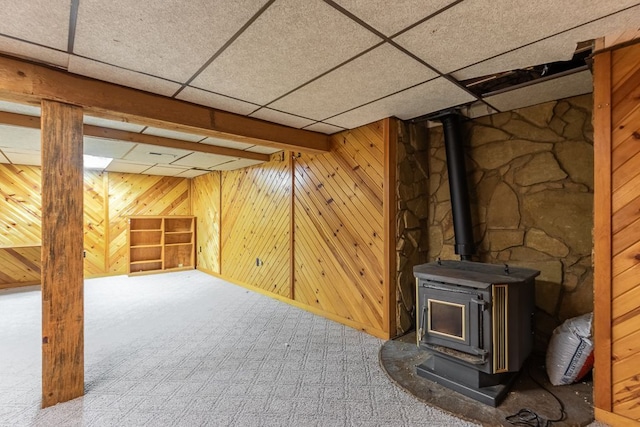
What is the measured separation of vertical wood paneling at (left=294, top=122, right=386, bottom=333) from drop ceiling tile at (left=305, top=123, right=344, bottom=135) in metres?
0.11

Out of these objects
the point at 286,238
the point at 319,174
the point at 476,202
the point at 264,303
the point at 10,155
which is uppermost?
the point at 10,155

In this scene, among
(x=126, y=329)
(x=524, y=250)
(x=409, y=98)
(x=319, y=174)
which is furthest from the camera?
(x=319, y=174)

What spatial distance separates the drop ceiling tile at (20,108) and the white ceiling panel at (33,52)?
0.98 meters

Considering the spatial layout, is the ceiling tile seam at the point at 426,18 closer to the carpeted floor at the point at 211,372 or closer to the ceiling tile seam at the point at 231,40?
the ceiling tile seam at the point at 231,40

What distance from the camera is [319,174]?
3705mm

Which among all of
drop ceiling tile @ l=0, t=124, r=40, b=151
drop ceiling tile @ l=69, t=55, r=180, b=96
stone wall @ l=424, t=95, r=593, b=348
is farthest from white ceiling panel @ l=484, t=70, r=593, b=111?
drop ceiling tile @ l=0, t=124, r=40, b=151

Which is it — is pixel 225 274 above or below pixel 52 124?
below

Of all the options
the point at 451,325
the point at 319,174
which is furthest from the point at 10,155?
the point at 451,325

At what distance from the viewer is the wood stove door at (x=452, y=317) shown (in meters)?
1.97

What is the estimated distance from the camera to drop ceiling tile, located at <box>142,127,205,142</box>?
3.25 m

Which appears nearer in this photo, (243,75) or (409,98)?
(243,75)

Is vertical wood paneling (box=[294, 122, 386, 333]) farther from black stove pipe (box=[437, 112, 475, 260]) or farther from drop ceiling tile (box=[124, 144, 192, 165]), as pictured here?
drop ceiling tile (box=[124, 144, 192, 165])

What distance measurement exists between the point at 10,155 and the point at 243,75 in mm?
5003

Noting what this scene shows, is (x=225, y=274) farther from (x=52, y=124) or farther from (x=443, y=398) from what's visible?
(x=443, y=398)
